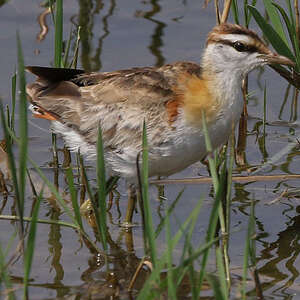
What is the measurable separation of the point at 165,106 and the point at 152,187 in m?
1.36

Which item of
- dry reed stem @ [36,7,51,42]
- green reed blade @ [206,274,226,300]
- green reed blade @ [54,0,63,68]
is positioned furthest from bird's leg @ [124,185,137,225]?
dry reed stem @ [36,7,51,42]

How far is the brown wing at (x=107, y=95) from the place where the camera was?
723cm

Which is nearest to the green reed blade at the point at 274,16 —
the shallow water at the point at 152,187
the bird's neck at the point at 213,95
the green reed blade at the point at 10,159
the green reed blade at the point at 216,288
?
the bird's neck at the point at 213,95

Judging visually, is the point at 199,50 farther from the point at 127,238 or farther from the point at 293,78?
the point at 127,238

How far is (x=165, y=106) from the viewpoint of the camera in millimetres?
7145

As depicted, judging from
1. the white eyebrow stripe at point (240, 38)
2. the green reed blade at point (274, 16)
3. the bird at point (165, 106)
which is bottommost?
the bird at point (165, 106)

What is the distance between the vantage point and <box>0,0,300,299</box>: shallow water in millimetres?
6852

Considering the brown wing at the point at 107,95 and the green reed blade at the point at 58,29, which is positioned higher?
the green reed blade at the point at 58,29

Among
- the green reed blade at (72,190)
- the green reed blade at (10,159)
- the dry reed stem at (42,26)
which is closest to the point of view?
the green reed blade at (10,159)

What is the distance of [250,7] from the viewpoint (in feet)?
24.9

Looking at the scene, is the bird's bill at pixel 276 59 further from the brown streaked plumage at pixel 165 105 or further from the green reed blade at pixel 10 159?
the green reed blade at pixel 10 159

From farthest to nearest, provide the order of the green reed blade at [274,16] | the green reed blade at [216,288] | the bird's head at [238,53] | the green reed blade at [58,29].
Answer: the green reed blade at [274,16] → the green reed blade at [58,29] → the bird's head at [238,53] → the green reed blade at [216,288]

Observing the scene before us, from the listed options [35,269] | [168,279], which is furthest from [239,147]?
[168,279]

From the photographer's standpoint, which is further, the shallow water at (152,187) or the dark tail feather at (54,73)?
A: the dark tail feather at (54,73)
